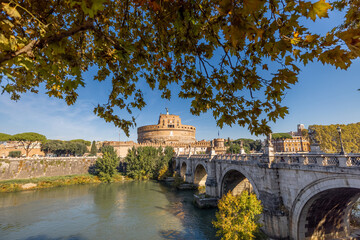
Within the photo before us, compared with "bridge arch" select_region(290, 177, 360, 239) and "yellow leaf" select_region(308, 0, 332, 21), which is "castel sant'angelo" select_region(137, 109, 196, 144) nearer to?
"bridge arch" select_region(290, 177, 360, 239)

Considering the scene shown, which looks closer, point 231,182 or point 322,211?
point 322,211

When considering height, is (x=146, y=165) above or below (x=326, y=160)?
below

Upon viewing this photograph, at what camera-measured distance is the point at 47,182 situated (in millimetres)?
33062

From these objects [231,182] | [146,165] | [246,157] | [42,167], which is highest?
[246,157]

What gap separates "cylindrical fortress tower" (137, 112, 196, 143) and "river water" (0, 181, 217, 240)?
102 ft

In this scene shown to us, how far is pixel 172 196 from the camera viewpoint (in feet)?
85.3

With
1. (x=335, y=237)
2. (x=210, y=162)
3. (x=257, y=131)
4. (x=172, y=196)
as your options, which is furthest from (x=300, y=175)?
(x=172, y=196)

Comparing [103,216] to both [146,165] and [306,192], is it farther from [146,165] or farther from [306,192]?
[146,165]

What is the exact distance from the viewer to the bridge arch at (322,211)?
926cm

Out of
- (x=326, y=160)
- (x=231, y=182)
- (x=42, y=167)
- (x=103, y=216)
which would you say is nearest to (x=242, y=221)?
(x=326, y=160)

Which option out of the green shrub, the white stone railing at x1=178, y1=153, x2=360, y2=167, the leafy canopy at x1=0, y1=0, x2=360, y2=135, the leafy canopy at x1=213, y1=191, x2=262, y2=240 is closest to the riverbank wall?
the green shrub

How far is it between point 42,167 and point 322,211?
44.2 m

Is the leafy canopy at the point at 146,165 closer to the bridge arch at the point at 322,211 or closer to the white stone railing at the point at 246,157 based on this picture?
the white stone railing at the point at 246,157

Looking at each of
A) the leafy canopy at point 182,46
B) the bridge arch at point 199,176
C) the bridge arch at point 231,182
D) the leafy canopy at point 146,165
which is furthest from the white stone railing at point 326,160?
the leafy canopy at point 146,165
